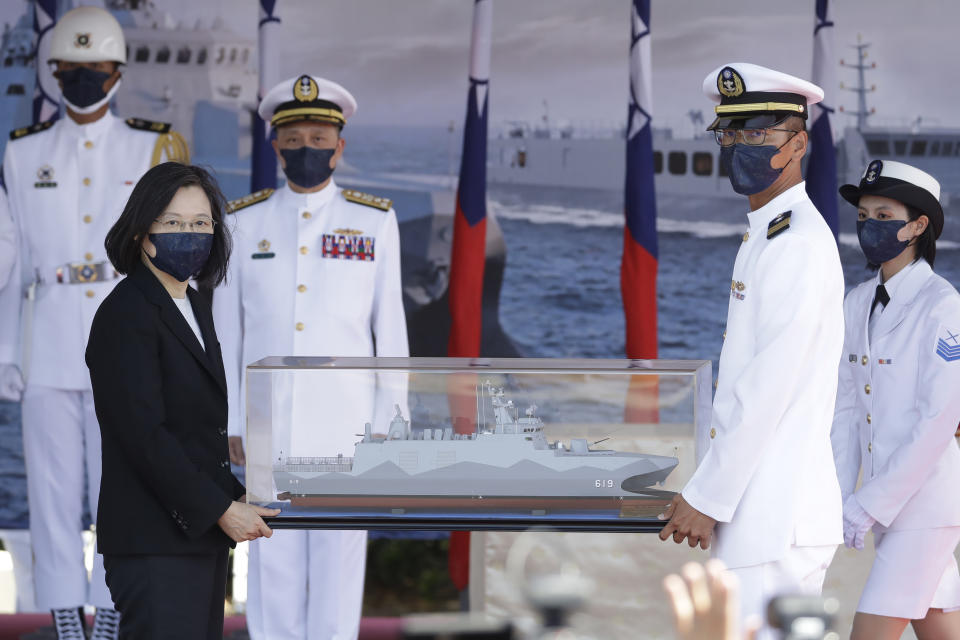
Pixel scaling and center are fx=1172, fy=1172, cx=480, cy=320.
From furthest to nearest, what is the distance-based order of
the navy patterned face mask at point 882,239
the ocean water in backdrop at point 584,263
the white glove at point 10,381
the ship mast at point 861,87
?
the ocean water in backdrop at point 584,263
the ship mast at point 861,87
the white glove at point 10,381
the navy patterned face mask at point 882,239

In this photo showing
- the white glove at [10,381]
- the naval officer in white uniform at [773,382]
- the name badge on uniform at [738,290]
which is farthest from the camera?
the white glove at [10,381]

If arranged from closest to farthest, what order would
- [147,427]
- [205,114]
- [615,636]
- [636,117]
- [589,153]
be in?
1. [147,427]
2. [615,636]
3. [636,117]
4. [205,114]
5. [589,153]

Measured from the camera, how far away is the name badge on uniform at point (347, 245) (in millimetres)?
4078

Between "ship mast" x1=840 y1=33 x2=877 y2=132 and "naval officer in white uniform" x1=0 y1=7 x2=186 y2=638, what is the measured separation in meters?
3.95

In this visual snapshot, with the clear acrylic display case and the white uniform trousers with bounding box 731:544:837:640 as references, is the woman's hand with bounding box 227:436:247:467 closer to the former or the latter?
the clear acrylic display case

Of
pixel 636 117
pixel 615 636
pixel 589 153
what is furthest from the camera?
pixel 589 153

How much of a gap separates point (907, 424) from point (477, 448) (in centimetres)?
137

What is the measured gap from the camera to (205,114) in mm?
6227

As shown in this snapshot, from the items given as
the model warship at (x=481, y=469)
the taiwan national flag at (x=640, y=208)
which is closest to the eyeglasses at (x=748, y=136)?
the model warship at (x=481, y=469)

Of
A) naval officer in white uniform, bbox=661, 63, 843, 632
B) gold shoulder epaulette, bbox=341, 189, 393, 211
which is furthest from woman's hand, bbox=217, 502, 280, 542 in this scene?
gold shoulder epaulette, bbox=341, 189, 393, 211

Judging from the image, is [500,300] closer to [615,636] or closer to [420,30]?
[420,30]

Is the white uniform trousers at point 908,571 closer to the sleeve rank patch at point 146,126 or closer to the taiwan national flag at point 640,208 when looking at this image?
the taiwan national flag at point 640,208

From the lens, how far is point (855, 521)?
11.4 ft

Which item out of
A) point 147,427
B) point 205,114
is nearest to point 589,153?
point 205,114
